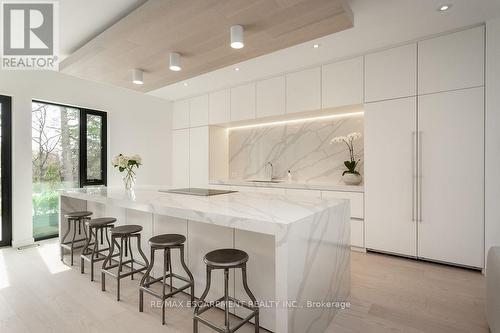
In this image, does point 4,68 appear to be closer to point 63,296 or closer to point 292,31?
point 63,296

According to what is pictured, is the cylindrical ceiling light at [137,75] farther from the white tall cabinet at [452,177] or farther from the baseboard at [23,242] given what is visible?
the white tall cabinet at [452,177]

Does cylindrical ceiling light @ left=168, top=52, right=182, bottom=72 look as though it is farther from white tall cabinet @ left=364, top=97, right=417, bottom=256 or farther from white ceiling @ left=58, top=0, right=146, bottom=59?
white tall cabinet @ left=364, top=97, right=417, bottom=256

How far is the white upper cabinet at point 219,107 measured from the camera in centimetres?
477

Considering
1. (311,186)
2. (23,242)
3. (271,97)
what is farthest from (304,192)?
(23,242)

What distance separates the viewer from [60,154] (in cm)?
418

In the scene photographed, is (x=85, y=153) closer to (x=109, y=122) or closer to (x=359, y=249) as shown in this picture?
(x=109, y=122)

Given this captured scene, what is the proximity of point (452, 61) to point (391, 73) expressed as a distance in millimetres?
587

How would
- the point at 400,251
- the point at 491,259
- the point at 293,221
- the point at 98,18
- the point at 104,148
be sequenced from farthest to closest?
the point at 104,148
the point at 400,251
the point at 98,18
the point at 491,259
the point at 293,221

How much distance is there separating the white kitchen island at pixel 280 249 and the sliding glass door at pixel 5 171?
2.29 m

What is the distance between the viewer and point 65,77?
416 centimetres

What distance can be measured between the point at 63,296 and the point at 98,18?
8.63 feet

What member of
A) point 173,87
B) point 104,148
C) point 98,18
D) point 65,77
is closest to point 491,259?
point 98,18

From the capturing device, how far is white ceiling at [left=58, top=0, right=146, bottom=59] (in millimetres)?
2301

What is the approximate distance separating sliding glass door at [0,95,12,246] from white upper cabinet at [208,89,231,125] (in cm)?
299
